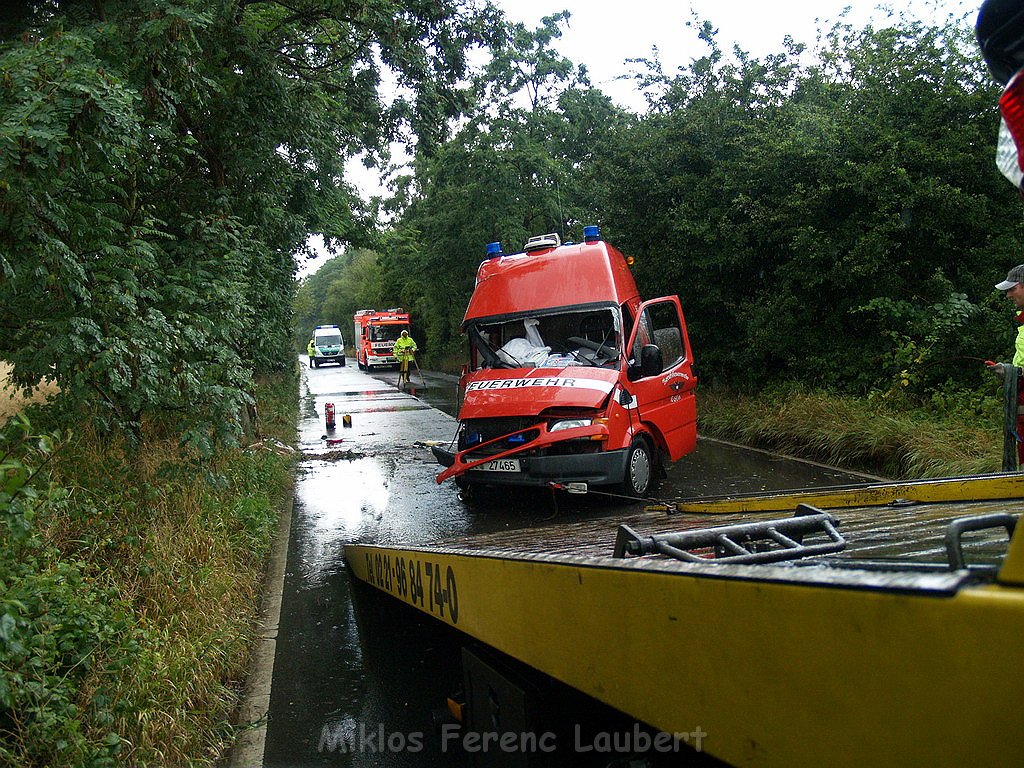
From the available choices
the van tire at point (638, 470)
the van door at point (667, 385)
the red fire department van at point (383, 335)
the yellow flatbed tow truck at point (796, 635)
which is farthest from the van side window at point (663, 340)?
the red fire department van at point (383, 335)

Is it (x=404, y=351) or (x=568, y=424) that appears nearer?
(x=568, y=424)

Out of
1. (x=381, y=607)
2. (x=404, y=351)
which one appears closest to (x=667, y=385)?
(x=381, y=607)

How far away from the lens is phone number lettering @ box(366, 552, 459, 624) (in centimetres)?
321

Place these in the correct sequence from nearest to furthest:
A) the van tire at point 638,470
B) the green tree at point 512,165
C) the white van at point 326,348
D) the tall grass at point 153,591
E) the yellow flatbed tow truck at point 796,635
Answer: the yellow flatbed tow truck at point 796,635
the tall grass at point 153,591
the van tire at point 638,470
the green tree at point 512,165
the white van at point 326,348

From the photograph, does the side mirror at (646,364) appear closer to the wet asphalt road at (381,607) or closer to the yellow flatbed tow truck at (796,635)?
the wet asphalt road at (381,607)

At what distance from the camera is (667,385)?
940cm

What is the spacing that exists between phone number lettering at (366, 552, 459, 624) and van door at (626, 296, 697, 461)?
14.4 ft

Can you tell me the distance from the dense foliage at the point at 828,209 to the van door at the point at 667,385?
3055 mm

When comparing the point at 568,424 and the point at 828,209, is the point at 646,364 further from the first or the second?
the point at 828,209

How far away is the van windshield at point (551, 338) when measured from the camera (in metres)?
9.06

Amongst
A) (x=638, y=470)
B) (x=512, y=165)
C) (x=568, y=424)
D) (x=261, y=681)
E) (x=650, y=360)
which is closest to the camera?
(x=261, y=681)

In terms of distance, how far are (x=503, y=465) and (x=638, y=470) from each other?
1.47 meters

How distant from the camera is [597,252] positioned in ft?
31.3

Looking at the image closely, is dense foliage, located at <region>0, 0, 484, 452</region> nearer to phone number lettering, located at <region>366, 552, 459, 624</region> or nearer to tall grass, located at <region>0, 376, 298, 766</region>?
tall grass, located at <region>0, 376, 298, 766</region>
